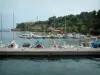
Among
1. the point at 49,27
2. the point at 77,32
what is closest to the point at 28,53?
the point at 49,27

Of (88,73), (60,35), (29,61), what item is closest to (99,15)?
(60,35)

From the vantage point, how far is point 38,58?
1200 cm

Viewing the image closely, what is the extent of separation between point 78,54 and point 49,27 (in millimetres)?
24888

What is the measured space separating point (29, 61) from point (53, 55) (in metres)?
1.70

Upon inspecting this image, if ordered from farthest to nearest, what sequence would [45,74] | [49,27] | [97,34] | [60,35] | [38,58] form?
1. [49,27]
2. [60,35]
3. [97,34]
4. [38,58]
5. [45,74]

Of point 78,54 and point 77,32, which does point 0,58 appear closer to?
point 78,54

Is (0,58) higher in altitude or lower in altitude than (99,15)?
lower

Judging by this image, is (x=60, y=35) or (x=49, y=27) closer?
(x=60, y=35)

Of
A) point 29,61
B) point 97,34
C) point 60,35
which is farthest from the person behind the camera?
point 60,35

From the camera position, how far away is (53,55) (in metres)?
12.4

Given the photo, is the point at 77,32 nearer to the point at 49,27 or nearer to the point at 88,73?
the point at 49,27

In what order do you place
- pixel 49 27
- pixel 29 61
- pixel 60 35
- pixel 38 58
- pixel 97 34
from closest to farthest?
pixel 29 61
pixel 38 58
pixel 97 34
pixel 60 35
pixel 49 27

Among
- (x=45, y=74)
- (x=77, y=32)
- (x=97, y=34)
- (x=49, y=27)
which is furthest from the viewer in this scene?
(x=77, y=32)

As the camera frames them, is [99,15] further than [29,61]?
Yes
